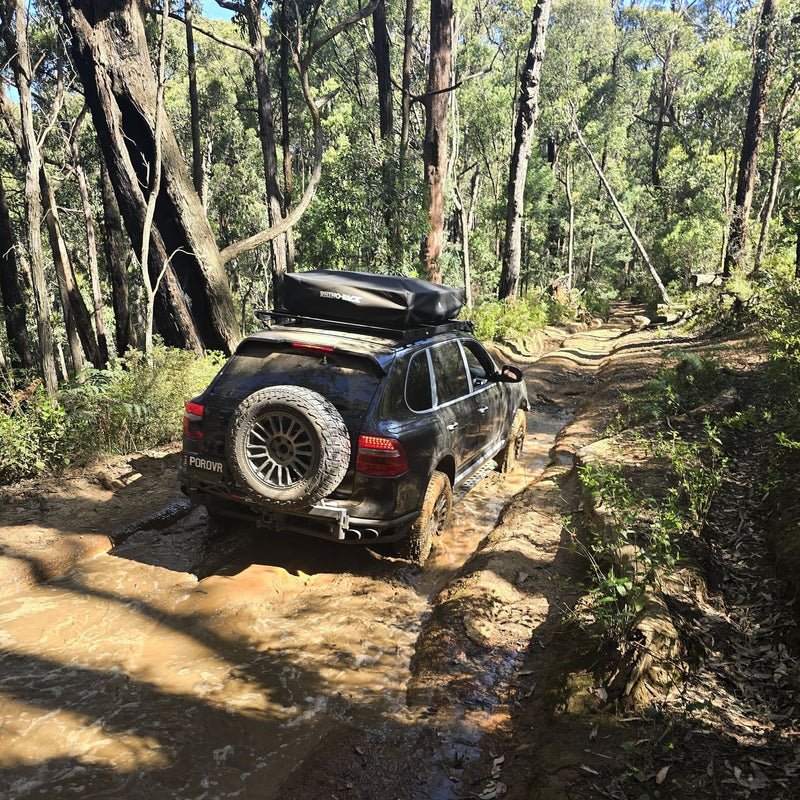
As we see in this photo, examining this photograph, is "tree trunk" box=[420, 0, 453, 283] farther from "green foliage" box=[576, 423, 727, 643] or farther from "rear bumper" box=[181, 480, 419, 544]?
"rear bumper" box=[181, 480, 419, 544]

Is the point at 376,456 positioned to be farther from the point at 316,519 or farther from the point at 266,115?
the point at 266,115

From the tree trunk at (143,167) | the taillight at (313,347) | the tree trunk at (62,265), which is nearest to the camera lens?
the taillight at (313,347)

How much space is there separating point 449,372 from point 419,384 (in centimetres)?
74

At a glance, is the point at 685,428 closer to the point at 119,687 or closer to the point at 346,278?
the point at 346,278

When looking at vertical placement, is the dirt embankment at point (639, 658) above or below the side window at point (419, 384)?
below

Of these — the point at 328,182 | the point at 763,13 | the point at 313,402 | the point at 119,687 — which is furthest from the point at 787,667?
the point at 763,13

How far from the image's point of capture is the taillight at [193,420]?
4.87m

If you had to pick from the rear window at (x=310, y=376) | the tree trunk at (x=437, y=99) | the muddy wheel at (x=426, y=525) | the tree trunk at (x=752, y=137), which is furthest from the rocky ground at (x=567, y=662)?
the tree trunk at (x=752, y=137)

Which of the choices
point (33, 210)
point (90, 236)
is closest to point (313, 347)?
point (33, 210)

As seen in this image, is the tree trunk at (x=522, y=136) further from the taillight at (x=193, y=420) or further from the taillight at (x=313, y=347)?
the taillight at (x=193, y=420)

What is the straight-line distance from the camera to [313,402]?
4355 millimetres

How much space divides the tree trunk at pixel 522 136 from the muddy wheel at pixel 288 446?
16662 millimetres

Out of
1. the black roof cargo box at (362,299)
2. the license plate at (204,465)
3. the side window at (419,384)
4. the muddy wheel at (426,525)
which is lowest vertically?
the muddy wheel at (426,525)

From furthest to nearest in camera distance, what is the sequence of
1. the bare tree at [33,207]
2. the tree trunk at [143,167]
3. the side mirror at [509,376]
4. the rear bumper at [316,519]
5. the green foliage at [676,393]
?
the bare tree at [33,207] → the tree trunk at [143,167] → the green foliage at [676,393] → the side mirror at [509,376] → the rear bumper at [316,519]
